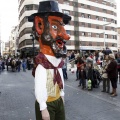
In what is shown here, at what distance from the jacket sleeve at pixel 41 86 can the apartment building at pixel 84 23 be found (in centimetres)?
4565

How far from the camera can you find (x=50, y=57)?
3.47 metres

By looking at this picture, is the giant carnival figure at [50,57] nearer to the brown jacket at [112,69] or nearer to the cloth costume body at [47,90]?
the cloth costume body at [47,90]

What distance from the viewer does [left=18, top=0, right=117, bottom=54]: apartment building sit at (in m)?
50.6

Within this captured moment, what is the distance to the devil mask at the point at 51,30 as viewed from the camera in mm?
3477

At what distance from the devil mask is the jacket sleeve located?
12.8 inches

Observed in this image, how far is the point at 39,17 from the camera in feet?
11.8

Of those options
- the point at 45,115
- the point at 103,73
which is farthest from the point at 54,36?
the point at 103,73

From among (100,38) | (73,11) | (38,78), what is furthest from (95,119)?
(100,38)

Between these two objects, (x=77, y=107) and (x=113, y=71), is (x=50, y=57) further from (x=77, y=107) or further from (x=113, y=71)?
(x=113, y=71)

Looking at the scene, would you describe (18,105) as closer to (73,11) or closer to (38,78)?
(38,78)

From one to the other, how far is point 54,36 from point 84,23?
178 ft

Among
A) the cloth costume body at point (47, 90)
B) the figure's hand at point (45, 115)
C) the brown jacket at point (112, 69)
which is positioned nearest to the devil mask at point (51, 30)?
the cloth costume body at point (47, 90)

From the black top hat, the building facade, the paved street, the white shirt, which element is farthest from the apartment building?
the white shirt

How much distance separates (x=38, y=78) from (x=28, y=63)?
26607 millimetres
